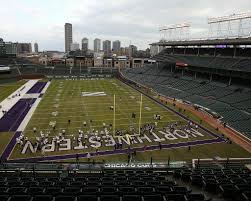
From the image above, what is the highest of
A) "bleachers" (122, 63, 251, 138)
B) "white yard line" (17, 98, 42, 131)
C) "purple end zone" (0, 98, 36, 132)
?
"bleachers" (122, 63, 251, 138)

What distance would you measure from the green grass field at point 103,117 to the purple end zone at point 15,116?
181cm

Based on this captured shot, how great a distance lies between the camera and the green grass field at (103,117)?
28.7 m

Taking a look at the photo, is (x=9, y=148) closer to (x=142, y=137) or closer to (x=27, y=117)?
(x=27, y=117)

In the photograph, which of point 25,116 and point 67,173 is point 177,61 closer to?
point 25,116

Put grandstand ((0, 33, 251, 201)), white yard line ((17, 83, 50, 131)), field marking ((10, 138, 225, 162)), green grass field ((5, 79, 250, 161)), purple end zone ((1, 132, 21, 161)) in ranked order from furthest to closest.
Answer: white yard line ((17, 83, 50, 131)) < green grass field ((5, 79, 250, 161)) < purple end zone ((1, 132, 21, 161)) < field marking ((10, 138, 225, 162)) < grandstand ((0, 33, 251, 201))

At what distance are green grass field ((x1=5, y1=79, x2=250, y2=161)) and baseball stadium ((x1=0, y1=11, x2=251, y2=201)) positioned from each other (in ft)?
0.44

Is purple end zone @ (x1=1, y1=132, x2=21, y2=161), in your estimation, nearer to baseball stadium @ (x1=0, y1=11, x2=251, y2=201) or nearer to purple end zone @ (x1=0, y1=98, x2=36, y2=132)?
baseball stadium @ (x1=0, y1=11, x2=251, y2=201)

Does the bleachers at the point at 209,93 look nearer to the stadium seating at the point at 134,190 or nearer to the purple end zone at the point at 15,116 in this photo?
the stadium seating at the point at 134,190

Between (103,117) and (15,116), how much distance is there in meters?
13.4

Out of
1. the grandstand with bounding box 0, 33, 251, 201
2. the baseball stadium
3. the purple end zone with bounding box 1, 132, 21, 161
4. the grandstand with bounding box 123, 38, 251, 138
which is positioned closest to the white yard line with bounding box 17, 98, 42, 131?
the baseball stadium

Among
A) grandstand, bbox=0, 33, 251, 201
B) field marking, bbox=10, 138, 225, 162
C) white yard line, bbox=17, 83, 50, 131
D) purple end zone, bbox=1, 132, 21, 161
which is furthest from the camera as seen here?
white yard line, bbox=17, 83, 50, 131

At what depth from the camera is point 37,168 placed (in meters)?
21.0

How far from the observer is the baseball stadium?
44.8ft

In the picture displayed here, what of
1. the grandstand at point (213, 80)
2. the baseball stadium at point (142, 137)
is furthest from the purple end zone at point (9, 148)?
the grandstand at point (213, 80)
